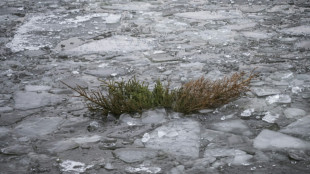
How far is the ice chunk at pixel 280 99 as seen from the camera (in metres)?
3.04

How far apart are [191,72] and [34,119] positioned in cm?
188

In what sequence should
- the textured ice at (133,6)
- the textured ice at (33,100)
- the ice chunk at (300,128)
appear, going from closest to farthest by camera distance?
the ice chunk at (300,128) < the textured ice at (33,100) < the textured ice at (133,6)

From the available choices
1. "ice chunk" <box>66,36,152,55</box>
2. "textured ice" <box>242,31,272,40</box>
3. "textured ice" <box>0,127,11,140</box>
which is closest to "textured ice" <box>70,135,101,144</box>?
"textured ice" <box>0,127,11,140</box>

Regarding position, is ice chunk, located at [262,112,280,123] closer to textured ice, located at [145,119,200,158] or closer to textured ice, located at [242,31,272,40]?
textured ice, located at [145,119,200,158]

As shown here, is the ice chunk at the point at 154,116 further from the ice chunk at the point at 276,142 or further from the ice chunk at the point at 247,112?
the ice chunk at the point at 276,142

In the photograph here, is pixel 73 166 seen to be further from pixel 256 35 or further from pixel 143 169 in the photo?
pixel 256 35

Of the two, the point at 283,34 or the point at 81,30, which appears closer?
the point at 283,34

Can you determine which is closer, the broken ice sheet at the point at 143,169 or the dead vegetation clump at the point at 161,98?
the broken ice sheet at the point at 143,169

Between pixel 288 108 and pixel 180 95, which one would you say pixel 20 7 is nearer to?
pixel 180 95

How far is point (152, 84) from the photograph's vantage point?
356 centimetres

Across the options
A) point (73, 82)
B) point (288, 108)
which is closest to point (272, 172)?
point (288, 108)

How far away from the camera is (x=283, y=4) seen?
23.9ft

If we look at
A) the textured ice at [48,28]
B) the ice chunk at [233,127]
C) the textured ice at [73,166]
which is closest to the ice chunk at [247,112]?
the ice chunk at [233,127]

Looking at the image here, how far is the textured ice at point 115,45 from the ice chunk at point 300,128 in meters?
2.63
